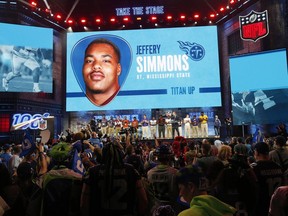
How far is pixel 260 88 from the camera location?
18.5 m

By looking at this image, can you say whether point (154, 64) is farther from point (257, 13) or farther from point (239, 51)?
point (257, 13)

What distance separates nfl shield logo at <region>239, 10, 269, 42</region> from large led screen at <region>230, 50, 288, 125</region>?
1197 mm

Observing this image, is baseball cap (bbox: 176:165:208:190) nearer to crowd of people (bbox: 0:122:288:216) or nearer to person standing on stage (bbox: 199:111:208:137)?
crowd of people (bbox: 0:122:288:216)

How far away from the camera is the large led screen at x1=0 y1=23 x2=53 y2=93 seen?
19.4m

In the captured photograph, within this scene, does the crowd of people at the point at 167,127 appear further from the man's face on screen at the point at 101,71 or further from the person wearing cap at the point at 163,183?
the person wearing cap at the point at 163,183

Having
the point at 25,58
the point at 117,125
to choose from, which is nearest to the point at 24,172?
the point at 117,125

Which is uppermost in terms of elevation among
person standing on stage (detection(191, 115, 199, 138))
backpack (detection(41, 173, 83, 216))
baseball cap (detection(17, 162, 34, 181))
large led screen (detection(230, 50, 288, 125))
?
large led screen (detection(230, 50, 288, 125))

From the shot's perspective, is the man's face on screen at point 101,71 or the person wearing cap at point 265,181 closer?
the person wearing cap at point 265,181

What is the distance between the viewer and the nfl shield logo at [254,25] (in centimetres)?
1870

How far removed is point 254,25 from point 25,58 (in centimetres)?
1458

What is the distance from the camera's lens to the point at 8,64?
64.0 feet

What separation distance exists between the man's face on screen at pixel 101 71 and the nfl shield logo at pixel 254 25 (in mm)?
8868

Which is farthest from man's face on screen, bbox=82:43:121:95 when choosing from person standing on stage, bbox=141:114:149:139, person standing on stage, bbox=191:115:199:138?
person standing on stage, bbox=191:115:199:138

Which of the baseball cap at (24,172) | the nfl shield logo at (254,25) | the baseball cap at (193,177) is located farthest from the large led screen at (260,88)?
the baseball cap at (193,177)
